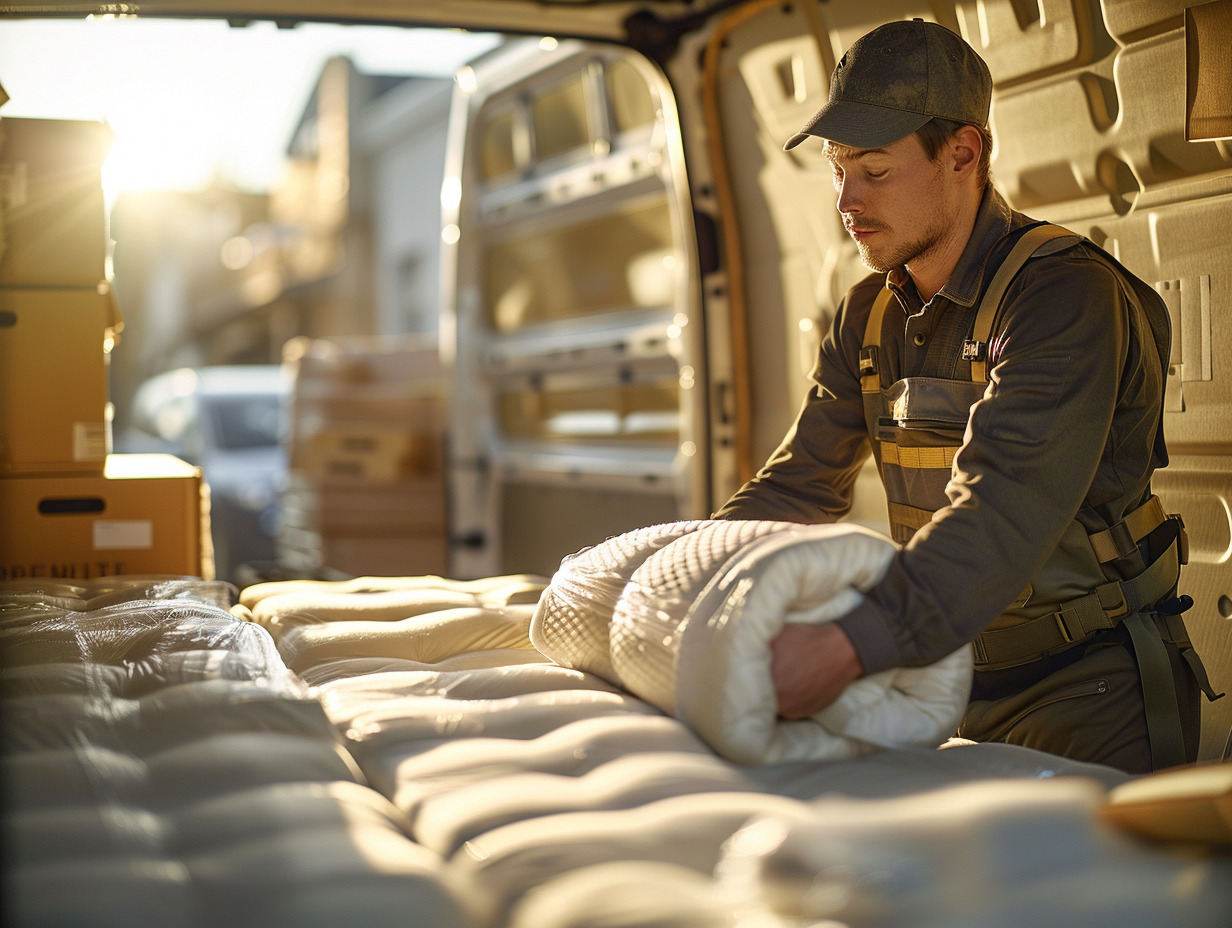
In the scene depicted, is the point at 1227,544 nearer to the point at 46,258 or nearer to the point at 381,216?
the point at 46,258

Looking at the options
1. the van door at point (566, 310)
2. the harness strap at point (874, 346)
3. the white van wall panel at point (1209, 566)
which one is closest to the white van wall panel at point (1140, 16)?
the harness strap at point (874, 346)

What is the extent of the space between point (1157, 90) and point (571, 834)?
1763 millimetres

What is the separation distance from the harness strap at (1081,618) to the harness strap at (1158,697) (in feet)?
0.15

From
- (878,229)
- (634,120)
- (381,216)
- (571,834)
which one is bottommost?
(571,834)

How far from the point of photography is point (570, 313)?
13.3ft

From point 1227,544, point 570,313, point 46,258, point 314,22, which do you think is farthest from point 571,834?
point 570,313

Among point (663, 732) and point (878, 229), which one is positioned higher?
point (878, 229)

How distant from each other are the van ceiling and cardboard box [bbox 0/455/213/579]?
1155mm

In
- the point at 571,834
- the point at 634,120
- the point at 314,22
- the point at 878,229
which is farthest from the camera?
the point at 634,120

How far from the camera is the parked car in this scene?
20.6ft

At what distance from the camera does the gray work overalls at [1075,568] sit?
1.71 metres

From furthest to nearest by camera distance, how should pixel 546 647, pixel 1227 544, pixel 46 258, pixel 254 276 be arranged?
pixel 254 276, pixel 46 258, pixel 1227 544, pixel 546 647

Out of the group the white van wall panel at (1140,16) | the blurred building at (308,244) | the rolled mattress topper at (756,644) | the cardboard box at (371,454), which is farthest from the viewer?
the blurred building at (308,244)

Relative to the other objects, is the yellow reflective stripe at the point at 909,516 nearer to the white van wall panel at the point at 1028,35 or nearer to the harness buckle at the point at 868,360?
the harness buckle at the point at 868,360
